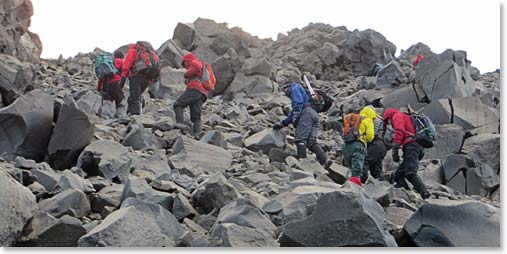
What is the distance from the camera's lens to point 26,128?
9711 millimetres

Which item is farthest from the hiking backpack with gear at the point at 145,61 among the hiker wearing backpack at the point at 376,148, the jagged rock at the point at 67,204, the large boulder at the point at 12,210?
the large boulder at the point at 12,210

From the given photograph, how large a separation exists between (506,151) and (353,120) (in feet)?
13.3

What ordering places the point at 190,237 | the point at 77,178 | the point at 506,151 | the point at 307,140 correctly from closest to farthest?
the point at 190,237, the point at 506,151, the point at 77,178, the point at 307,140

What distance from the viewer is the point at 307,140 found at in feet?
39.6

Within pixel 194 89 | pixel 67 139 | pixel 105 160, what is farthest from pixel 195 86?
pixel 105 160

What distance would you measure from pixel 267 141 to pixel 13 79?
9.98m

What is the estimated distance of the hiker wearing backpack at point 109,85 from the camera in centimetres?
1452

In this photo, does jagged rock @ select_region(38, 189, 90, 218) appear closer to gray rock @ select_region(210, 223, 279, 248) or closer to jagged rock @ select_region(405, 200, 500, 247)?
gray rock @ select_region(210, 223, 279, 248)

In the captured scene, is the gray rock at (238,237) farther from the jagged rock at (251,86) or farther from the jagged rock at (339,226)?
the jagged rock at (251,86)

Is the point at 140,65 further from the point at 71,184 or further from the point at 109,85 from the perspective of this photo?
the point at 71,184

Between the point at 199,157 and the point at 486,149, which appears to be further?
the point at 486,149

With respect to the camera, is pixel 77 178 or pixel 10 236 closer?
pixel 10 236

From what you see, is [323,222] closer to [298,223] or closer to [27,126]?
[298,223]

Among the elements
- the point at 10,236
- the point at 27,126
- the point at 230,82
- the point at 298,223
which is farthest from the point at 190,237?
the point at 230,82
